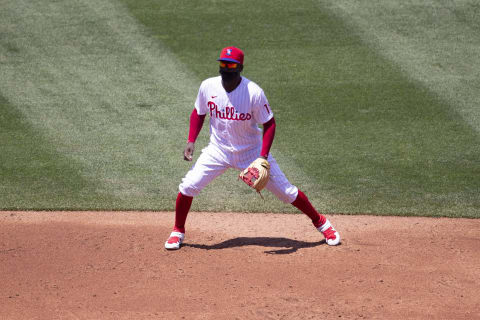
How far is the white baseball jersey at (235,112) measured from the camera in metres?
5.88

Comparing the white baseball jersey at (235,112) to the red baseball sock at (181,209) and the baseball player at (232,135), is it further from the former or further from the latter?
the red baseball sock at (181,209)

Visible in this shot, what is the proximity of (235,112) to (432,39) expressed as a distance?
644 centimetres

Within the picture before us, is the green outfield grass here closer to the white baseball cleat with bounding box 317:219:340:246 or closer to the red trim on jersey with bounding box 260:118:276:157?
the white baseball cleat with bounding box 317:219:340:246

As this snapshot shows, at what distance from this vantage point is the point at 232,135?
6.02 m

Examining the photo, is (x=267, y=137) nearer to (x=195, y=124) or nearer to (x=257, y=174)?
(x=257, y=174)

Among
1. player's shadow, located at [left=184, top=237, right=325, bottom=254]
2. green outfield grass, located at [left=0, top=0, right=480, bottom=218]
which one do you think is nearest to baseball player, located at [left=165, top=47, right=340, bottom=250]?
player's shadow, located at [left=184, top=237, right=325, bottom=254]

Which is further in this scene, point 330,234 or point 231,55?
point 330,234

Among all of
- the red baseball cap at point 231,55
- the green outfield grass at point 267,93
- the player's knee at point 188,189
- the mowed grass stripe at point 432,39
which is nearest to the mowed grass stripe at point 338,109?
the green outfield grass at point 267,93

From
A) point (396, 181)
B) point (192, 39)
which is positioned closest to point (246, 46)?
point (192, 39)

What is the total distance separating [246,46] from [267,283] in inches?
248

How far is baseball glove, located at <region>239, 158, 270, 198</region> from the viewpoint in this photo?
19.0 ft

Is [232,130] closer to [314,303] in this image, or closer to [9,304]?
[314,303]

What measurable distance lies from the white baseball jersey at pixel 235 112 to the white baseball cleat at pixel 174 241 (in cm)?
90

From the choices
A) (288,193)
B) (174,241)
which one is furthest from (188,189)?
(288,193)
